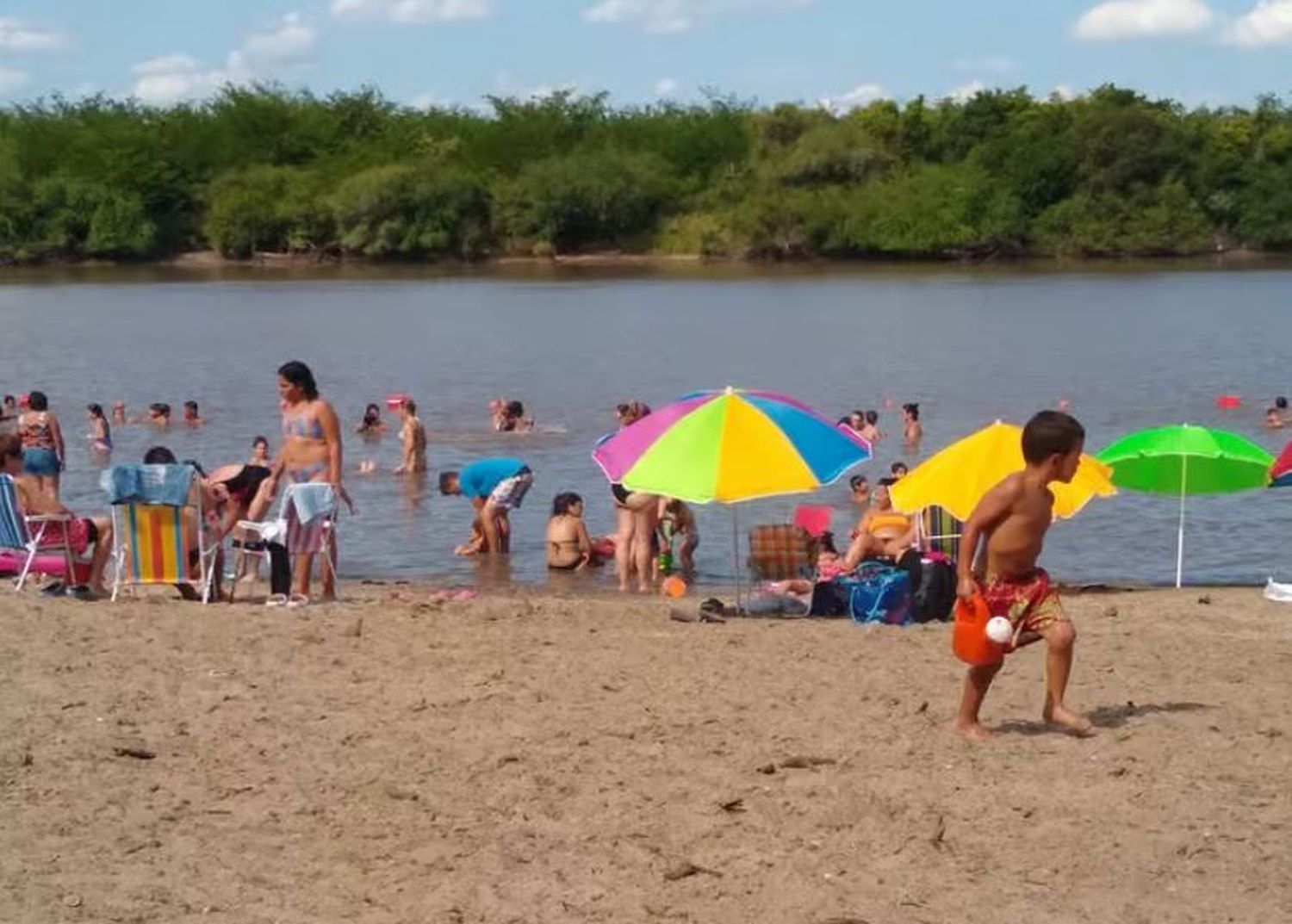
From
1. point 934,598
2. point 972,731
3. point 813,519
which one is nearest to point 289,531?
point 934,598

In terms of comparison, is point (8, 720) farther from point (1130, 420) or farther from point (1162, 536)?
point (1130, 420)

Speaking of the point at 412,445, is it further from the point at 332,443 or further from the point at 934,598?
the point at 934,598

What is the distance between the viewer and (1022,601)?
283 inches

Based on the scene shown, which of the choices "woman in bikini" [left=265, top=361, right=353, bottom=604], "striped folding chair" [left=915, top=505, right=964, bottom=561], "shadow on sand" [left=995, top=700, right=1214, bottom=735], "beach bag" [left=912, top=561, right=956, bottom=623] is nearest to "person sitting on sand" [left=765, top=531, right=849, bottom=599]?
"striped folding chair" [left=915, top=505, right=964, bottom=561]

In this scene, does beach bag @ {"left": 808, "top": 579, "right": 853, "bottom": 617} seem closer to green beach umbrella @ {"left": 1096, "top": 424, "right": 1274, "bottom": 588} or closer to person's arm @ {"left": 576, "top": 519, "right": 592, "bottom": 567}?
green beach umbrella @ {"left": 1096, "top": 424, "right": 1274, "bottom": 588}

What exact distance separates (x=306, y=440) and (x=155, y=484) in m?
0.88

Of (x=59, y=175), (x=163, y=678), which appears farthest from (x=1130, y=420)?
(x=59, y=175)

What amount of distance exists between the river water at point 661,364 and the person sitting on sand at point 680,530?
197 mm

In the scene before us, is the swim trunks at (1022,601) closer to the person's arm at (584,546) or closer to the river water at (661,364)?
the river water at (661,364)

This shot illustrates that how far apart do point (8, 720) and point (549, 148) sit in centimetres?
8008

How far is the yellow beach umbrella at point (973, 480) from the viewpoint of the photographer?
1067 cm

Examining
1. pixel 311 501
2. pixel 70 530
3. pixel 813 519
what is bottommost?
pixel 813 519

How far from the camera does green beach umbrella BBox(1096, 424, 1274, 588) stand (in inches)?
492

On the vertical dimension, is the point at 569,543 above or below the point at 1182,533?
below
